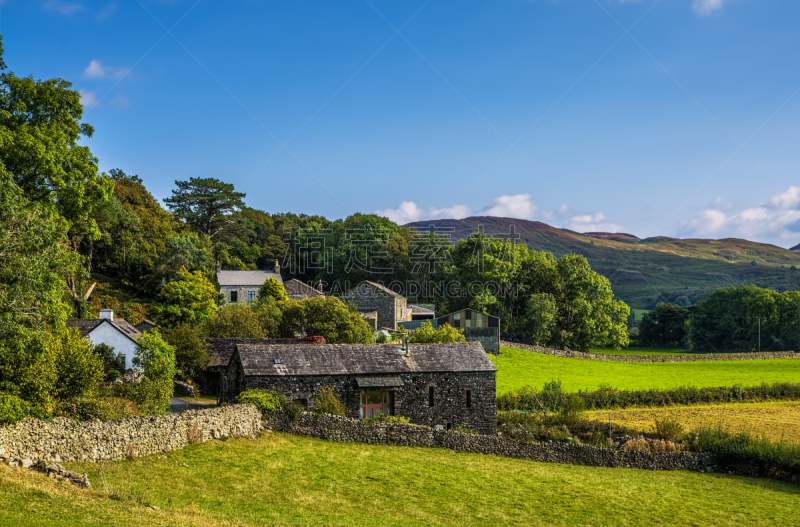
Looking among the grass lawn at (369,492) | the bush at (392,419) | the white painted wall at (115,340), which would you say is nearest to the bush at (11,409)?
the grass lawn at (369,492)

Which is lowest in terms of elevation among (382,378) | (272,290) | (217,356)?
(382,378)

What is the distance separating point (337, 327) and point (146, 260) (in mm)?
28847

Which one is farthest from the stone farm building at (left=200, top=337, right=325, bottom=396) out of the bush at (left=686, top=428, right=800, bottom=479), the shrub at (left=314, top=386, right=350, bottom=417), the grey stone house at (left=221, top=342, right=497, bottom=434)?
the bush at (left=686, top=428, right=800, bottom=479)

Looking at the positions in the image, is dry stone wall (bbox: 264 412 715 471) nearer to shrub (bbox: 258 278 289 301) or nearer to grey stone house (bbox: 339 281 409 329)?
shrub (bbox: 258 278 289 301)

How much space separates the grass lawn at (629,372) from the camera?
168 ft

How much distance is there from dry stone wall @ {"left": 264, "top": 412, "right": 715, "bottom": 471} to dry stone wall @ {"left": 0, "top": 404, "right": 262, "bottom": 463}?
265cm

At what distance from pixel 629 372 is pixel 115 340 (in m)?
47.0

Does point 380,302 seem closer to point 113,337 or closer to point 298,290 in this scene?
point 298,290

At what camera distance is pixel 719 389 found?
47656mm

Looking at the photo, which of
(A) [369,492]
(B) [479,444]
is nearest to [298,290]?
(B) [479,444]

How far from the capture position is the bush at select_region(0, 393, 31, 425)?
1762 centimetres

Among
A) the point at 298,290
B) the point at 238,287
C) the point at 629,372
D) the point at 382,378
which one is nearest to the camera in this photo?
the point at 382,378

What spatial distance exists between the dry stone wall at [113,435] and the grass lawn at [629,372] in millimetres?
24701

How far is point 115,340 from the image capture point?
35.6 metres
